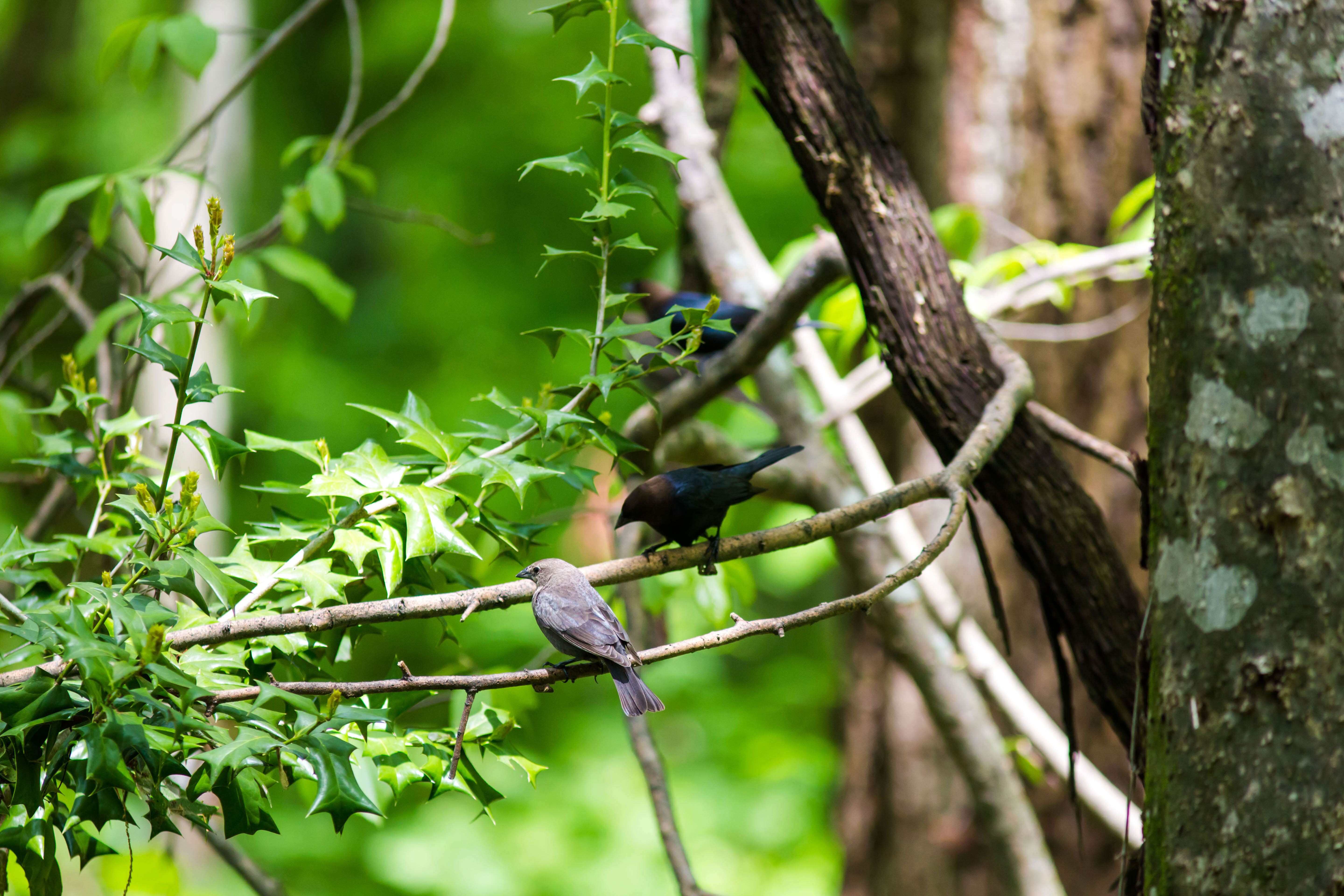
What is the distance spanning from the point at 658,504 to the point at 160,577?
1.13 meters

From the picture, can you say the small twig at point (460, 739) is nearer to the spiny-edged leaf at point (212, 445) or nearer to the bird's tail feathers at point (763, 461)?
the spiny-edged leaf at point (212, 445)

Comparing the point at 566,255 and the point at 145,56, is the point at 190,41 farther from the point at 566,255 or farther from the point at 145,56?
the point at 566,255

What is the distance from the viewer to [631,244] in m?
1.86

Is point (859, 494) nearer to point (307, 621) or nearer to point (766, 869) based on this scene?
point (307, 621)

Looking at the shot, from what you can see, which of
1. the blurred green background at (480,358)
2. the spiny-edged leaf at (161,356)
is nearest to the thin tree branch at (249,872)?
the spiny-edged leaf at (161,356)

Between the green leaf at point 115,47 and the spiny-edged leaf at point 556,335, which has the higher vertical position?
the green leaf at point 115,47

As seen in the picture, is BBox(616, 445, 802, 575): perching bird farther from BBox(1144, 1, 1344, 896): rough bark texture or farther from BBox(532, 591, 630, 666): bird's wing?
BBox(1144, 1, 1344, 896): rough bark texture

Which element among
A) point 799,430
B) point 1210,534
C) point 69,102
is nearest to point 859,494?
point 799,430

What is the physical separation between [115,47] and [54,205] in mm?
650

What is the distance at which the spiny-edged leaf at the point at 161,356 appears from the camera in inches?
56.6

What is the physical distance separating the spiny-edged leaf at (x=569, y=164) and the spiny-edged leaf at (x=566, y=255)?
0.15 m

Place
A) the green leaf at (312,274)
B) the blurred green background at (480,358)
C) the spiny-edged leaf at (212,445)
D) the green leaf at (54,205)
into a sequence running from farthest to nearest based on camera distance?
1. the blurred green background at (480,358)
2. the green leaf at (312,274)
3. the green leaf at (54,205)
4. the spiny-edged leaf at (212,445)

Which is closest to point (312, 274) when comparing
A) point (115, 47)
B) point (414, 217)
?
point (414, 217)

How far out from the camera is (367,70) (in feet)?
30.5
